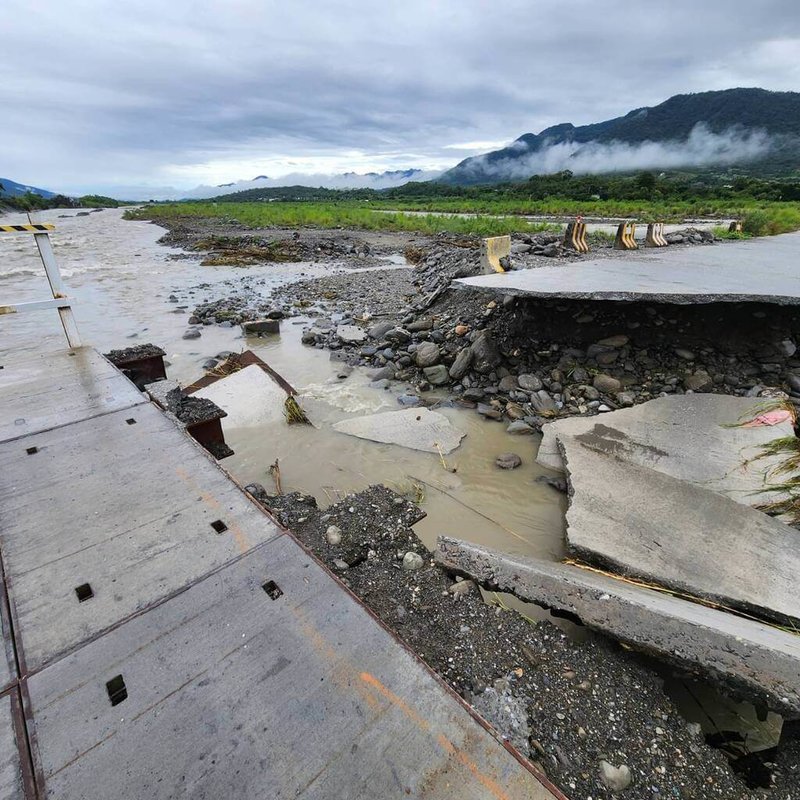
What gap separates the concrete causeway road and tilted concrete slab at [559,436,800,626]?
182 centimetres

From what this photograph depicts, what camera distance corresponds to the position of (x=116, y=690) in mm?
1412

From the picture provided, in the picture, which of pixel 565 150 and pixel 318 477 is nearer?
pixel 318 477

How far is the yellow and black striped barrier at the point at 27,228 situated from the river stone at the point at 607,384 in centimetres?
554

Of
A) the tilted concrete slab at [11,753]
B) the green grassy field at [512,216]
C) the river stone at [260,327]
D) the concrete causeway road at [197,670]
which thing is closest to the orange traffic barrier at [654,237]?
the green grassy field at [512,216]

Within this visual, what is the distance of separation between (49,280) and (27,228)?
0.45 meters

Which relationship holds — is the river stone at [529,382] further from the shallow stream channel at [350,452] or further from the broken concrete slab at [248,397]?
the broken concrete slab at [248,397]

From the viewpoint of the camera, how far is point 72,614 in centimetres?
165

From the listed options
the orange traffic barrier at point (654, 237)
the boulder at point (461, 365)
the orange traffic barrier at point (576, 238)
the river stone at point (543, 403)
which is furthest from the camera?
the orange traffic barrier at point (654, 237)

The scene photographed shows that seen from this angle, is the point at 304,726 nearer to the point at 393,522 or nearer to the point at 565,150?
the point at 393,522

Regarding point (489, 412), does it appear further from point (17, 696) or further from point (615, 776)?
point (17, 696)

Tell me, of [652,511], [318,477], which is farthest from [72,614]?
[652,511]

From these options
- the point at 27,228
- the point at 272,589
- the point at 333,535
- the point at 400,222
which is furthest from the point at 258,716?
the point at 400,222

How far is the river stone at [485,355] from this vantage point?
5.85 meters

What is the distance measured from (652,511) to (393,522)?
189 cm
